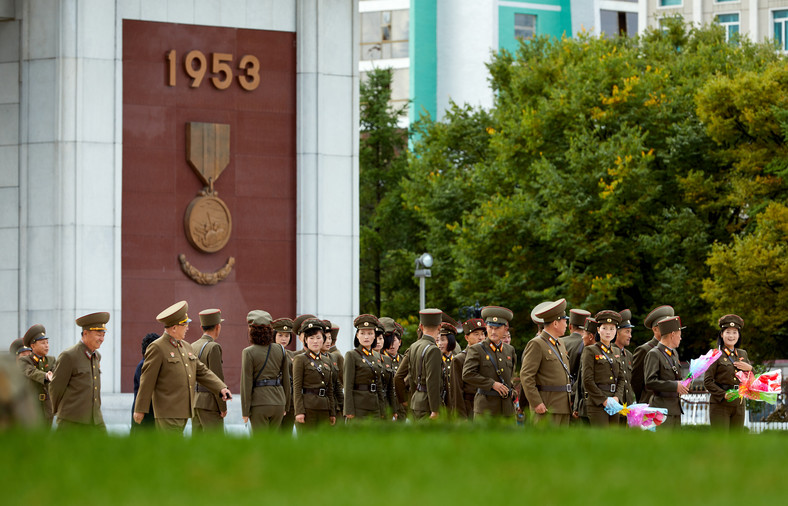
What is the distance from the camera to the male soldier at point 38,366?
16.1 m

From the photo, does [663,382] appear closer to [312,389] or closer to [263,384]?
[312,389]

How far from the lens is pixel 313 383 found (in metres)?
15.4

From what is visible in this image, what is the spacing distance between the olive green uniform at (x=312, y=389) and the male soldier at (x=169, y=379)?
89.4 inches

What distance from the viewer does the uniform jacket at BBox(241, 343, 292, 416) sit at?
14.6 meters

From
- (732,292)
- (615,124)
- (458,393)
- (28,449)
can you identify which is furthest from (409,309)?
(28,449)

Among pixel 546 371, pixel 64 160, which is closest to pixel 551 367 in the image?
pixel 546 371

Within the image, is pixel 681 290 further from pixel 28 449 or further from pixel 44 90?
pixel 28 449

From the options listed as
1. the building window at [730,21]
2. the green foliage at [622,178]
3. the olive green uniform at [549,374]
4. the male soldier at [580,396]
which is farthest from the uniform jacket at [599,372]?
the building window at [730,21]

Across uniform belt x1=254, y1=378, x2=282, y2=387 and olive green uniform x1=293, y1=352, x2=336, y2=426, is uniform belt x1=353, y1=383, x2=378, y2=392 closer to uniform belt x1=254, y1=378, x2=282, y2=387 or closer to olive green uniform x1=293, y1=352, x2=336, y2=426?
olive green uniform x1=293, y1=352, x2=336, y2=426

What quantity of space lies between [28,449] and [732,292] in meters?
A: 28.1

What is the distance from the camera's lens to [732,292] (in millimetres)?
32719

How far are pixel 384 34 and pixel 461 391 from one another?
48722 mm

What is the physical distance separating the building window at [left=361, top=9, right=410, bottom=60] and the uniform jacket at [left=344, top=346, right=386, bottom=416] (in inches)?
1867

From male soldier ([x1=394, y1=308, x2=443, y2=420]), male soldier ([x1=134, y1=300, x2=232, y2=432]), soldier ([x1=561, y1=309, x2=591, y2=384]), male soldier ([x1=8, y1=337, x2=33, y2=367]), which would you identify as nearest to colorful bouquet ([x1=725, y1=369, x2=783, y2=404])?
soldier ([x1=561, y1=309, x2=591, y2=384])
